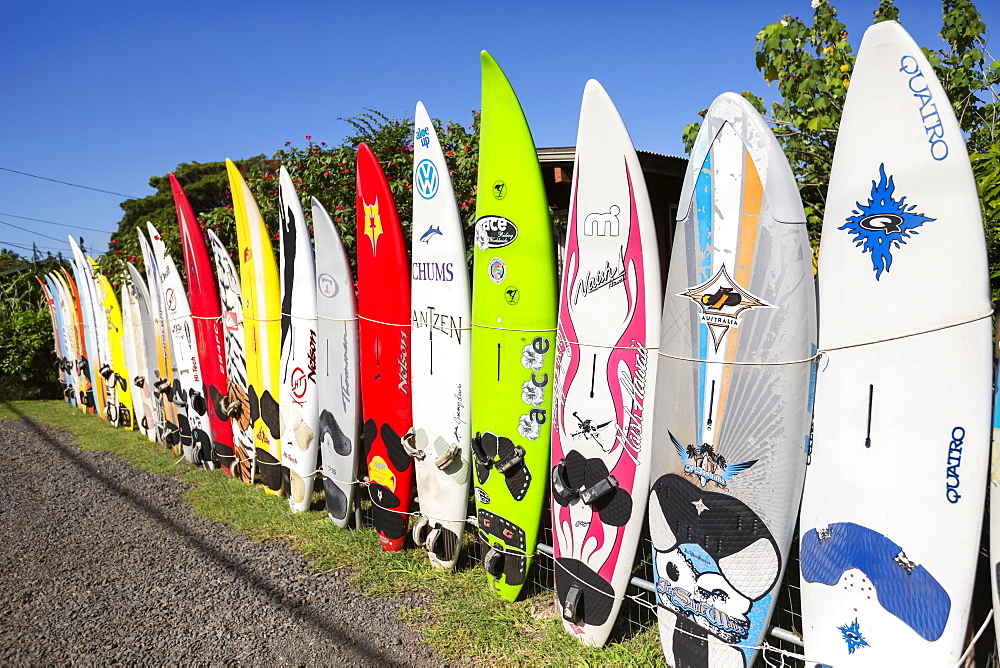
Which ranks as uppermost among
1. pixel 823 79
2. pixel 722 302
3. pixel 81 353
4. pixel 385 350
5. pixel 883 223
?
pixel 823 79

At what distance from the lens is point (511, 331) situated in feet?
9.34

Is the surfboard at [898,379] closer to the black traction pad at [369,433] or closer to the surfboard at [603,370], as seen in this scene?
the surfboard at [603,370]

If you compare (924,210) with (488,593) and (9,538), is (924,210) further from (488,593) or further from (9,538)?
(9,538)

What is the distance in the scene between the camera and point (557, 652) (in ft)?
8.30

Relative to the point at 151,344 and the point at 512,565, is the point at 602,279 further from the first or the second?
the point at 151,344

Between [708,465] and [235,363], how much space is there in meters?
3.47

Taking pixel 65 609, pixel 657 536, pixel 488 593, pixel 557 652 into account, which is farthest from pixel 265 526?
pixel 657 536

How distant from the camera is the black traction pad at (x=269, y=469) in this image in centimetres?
438

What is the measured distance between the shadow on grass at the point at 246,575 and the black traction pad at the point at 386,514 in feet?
1.91

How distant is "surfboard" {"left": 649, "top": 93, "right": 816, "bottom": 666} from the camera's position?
6.93 feet

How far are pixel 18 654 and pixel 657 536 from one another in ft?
8.58

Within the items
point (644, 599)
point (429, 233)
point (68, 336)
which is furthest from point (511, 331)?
point (68, 336)

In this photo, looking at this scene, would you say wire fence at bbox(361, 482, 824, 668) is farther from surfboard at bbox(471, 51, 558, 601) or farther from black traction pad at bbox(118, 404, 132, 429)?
black traction pad at bbox(118, 404, 132, 429)

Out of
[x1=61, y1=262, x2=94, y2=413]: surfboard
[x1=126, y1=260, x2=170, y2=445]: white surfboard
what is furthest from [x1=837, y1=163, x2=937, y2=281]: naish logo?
[x1=61, y1=262, x2=94, y2=413]: surfboard
